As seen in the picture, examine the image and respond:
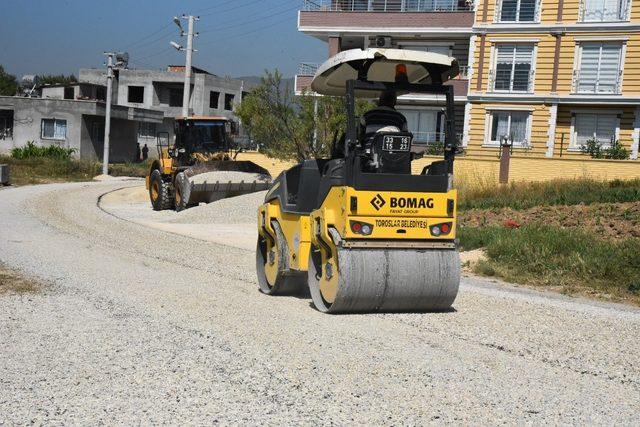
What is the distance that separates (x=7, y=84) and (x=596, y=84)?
94339 millimetres

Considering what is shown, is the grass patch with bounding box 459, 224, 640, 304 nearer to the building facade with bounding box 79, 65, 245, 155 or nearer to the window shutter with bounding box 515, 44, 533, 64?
the window shutter with bounding box 515, 44, 533, 64

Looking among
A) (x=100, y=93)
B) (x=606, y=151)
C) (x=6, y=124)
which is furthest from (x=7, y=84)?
(x=606, y=151)

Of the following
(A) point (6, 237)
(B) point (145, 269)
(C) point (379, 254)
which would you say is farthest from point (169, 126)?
(C) point (379, 254)

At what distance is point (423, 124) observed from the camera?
40.0m

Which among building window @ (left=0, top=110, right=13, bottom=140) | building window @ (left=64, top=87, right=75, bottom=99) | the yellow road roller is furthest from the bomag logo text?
building window @ (left=64, top=87, right=75, bottom=99)

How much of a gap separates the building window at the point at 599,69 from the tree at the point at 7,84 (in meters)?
86.8

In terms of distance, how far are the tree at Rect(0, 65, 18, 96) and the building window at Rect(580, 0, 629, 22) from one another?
285 ft

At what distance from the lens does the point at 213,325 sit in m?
8.05

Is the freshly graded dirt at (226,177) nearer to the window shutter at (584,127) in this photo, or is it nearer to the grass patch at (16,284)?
the grass patch at (16,284)

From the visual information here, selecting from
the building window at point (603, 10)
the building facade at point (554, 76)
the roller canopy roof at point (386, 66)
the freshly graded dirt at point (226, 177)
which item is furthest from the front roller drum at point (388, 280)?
the building window at point (603, 10)

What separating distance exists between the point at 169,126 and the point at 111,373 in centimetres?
6657

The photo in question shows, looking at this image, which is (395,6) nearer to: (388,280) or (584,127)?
(584,127)

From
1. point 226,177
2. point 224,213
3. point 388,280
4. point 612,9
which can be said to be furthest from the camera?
point 612,9

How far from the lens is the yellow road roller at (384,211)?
825cm
